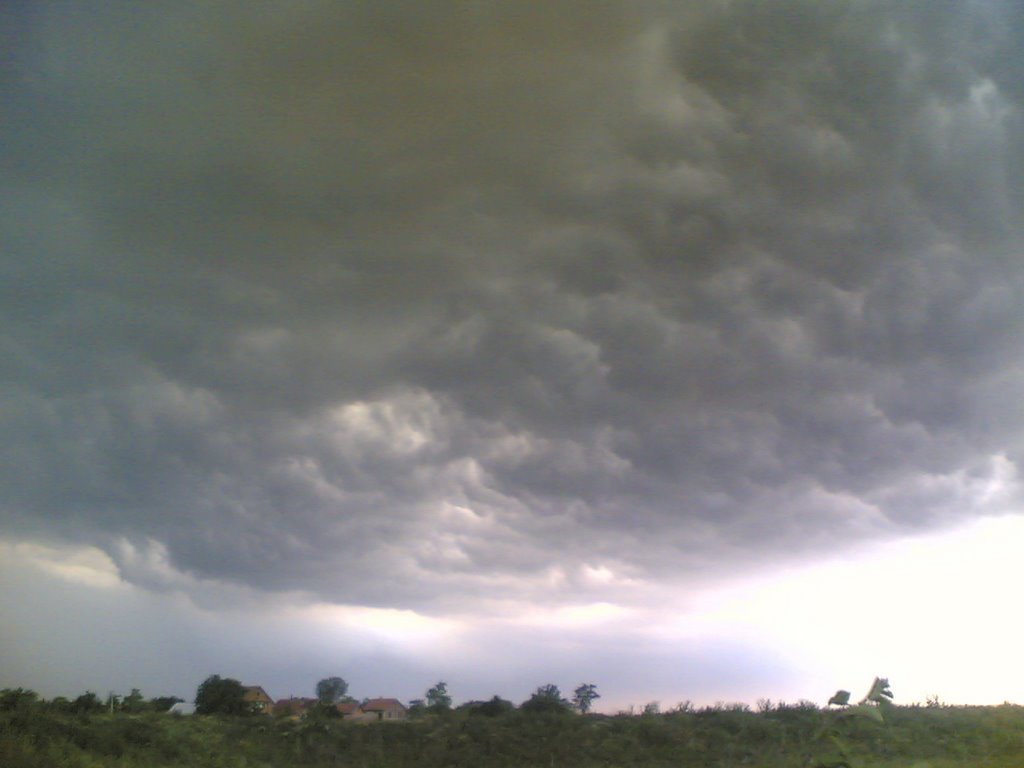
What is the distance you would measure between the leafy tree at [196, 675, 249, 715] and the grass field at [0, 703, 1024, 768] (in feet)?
17.0

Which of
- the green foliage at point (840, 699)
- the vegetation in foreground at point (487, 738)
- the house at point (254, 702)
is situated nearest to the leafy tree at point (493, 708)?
the vegetation in foreground at point (487, 738)

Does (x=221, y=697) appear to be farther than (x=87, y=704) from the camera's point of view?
Yes

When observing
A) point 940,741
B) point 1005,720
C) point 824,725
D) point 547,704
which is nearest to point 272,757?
point 547,704

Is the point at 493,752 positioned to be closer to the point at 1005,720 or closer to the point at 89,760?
the point at 89,760

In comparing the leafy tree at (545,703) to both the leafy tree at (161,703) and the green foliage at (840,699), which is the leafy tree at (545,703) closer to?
the leafy tree at (161,703)

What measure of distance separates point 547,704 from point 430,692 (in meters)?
15.1

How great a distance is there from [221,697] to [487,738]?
19.4m

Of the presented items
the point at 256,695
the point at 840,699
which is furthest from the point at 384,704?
the point at 840,699

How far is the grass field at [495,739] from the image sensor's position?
2994 centimetres

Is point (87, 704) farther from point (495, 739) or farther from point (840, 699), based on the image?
point (840, 699)

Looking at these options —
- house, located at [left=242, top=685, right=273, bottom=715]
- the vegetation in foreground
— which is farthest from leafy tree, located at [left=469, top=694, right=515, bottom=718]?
house, located at [left=242, top=685, right=273, bottom=715]

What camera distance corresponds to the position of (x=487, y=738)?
41.8 m

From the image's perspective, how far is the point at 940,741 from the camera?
3272cm

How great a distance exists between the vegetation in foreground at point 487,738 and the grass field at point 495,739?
8 cm
